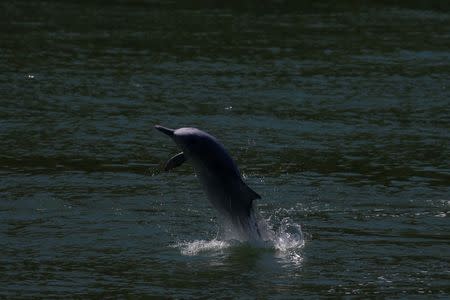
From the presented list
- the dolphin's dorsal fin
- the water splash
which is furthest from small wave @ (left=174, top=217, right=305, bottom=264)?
the dolphin's dorsal fin

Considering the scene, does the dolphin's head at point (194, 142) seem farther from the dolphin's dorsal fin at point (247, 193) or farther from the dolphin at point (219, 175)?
the dolphin's dorsal fin at point (247, 193)

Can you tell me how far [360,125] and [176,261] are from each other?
27.5 feet

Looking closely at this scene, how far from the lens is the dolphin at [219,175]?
14.3m

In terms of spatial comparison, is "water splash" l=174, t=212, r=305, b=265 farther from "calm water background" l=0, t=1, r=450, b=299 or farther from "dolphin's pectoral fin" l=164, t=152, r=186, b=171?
"dolphin's pectoral fin" l=164, t=152, r=186, b=171

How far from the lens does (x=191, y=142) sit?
567 inches

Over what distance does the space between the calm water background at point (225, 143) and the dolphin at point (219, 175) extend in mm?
437

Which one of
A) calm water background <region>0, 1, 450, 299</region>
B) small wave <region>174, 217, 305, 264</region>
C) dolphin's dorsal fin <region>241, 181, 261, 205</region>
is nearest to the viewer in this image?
calm water background <region>0, 1, 450, 299</region>

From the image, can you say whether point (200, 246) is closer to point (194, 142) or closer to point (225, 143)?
point (194, 142)

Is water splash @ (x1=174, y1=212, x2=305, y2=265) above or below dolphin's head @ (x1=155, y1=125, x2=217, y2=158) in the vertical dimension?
below

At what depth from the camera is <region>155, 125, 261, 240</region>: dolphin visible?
47.1ft

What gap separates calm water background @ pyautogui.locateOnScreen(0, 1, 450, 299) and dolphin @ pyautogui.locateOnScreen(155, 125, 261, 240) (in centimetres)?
44

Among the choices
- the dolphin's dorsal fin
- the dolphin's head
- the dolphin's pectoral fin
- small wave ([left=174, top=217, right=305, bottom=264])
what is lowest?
small wave ([left=174, top=217, right=305, bottom=264])

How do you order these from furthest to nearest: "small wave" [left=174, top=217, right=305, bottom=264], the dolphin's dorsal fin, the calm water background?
"small wave" [left=174, top=217, right=305, bottom=264]
the dolphin's dorsal fin
the calm water background

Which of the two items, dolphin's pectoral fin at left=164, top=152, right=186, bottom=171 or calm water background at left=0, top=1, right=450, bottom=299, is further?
dolphin's pectoral fin at left=164, top=152, right=186, bottom=171
